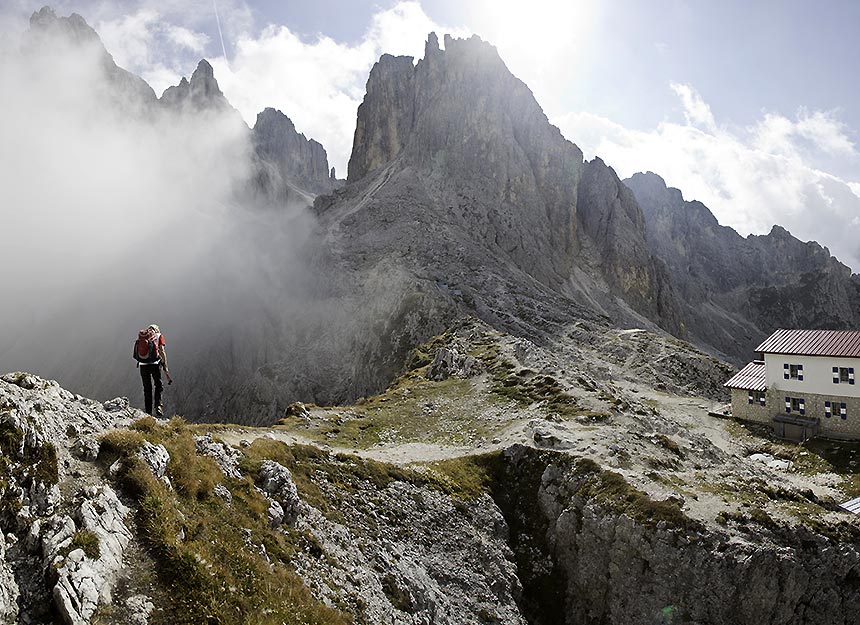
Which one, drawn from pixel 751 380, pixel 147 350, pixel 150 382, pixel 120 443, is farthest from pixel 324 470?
pixel 751 380

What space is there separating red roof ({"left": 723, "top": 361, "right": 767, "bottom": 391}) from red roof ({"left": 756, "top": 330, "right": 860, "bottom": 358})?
173 inches

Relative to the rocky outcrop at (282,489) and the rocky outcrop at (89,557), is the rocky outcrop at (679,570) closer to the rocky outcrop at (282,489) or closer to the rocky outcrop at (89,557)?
the rocky outcrop at (282,489)

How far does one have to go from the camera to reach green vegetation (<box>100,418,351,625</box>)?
13609 millimetres

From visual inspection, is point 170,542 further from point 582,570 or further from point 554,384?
point 554,384

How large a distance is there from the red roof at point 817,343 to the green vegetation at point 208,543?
5282 centimetres

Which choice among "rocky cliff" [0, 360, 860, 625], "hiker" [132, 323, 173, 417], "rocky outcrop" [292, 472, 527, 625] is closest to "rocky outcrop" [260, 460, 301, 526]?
"rocky cliff" [0, 360, 860, 625]

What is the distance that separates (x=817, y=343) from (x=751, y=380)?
8.77 metres

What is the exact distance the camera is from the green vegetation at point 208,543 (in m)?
13.6

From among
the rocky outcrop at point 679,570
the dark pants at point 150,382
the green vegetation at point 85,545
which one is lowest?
the rocky outcrop at point 679,570

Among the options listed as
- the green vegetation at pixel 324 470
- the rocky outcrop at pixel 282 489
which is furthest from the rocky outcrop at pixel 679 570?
the rocky outcrop at pixel 282 489

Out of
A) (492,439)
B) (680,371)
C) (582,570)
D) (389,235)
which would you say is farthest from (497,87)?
(582,570)

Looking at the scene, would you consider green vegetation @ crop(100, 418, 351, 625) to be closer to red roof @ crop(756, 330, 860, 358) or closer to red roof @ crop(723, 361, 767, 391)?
red roof @ crop(756, 330, 860, 358)

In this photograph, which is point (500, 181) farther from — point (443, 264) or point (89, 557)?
point (89, 557)

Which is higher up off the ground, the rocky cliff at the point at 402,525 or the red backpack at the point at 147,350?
the red backpack at the point at 147,350
